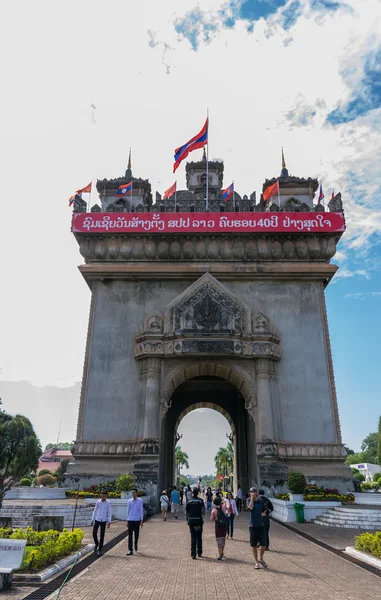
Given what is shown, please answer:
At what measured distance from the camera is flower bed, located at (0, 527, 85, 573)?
1047 centimetres

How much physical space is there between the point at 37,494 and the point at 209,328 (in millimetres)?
14605

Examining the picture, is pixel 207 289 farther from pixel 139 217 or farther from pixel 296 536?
pixel 296 536

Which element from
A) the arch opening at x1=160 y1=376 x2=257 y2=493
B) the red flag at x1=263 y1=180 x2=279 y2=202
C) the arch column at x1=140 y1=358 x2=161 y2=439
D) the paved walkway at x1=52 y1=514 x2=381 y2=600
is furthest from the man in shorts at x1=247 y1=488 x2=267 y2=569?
the red flag at x1=263 y1=180 x2=279 y2=202

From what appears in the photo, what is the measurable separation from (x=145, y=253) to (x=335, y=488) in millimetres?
19567

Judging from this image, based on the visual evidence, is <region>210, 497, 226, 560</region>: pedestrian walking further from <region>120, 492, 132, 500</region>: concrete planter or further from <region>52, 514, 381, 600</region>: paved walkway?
<region>120, 492, 132, 500</region>: concrete planter

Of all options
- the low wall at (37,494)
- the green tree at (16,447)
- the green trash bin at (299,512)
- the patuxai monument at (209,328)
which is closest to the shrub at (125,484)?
the patuxai monument at (209,328)

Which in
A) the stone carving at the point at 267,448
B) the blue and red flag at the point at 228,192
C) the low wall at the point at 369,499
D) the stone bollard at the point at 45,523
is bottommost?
the stone bollard at the point at 45,523

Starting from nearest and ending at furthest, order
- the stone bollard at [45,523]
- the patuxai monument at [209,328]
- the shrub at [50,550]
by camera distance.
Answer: the shrub at [50,550] < the stone bollard at [45,523] < the patuxai monument at [209,328]

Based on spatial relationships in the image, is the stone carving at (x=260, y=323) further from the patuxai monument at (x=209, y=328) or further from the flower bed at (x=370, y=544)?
the flower bed at (x=370, y=544)

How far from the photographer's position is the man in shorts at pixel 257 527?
37.5ft

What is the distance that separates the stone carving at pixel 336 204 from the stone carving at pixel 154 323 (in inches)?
583

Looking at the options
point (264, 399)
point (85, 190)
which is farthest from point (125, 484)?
point (85, 190)

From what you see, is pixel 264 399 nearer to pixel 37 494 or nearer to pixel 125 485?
pixel 125 485

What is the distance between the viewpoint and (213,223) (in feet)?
103
